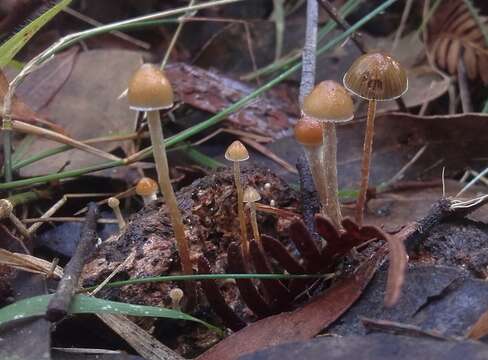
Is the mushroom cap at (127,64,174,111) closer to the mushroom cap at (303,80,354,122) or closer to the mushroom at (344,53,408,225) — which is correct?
the mushroom cap at (303,80,354,122)

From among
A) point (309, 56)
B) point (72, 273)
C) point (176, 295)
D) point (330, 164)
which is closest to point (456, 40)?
point (309, 56)

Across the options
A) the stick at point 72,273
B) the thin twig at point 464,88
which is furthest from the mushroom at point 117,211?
the thin twig at point 464,88

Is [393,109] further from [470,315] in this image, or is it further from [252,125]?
[470,315]

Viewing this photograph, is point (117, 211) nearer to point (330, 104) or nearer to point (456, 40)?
point (330, 104)

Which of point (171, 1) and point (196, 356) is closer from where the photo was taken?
point (196, 356)

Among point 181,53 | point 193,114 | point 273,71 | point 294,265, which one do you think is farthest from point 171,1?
point 294,265

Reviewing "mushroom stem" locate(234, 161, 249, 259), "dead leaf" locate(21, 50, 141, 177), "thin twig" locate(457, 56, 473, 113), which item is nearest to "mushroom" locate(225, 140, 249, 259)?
"mushroom stem" locate(234, 161, 249, 259)
